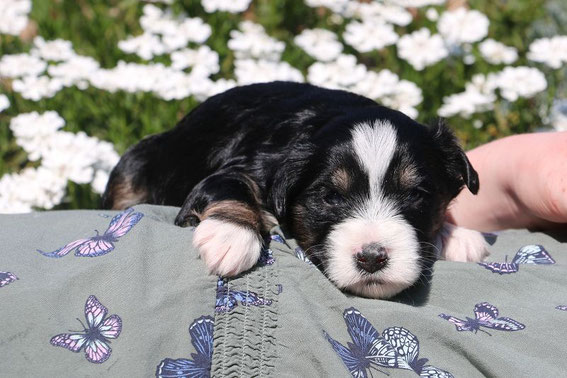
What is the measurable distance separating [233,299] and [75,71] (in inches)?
126

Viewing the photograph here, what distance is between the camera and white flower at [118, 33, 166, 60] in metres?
5.19

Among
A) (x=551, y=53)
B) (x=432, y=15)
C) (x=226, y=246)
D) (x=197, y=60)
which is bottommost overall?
(x=226, y=246)

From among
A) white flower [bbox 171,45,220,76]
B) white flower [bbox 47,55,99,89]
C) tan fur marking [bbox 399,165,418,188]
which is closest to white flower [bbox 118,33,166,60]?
white flower [bbox 171,45,220,76]

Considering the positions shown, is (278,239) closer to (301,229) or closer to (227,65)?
(301,229)

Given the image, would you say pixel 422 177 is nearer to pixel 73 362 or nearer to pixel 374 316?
pixel 374 316

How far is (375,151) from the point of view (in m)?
2.71

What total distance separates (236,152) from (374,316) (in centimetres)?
131

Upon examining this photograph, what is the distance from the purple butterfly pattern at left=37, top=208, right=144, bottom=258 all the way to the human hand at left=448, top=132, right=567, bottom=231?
153cm

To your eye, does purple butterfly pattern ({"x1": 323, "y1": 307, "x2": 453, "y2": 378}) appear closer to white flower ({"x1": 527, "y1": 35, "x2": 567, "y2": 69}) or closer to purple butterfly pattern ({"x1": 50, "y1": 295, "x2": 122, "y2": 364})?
purple butterfly pattern ({"x1": 50, "y1": 295, "x2": 122, "y2": 364})

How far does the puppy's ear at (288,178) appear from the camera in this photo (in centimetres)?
285

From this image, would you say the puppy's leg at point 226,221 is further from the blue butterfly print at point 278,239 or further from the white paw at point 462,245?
the white paw at point 462,245

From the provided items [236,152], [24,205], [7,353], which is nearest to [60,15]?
[24,205]

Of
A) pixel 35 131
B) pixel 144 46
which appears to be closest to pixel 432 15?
pixel 144 46

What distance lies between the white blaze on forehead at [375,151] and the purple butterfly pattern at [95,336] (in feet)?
3.40
